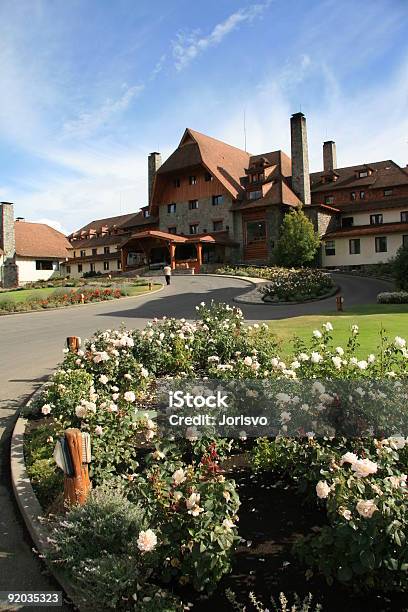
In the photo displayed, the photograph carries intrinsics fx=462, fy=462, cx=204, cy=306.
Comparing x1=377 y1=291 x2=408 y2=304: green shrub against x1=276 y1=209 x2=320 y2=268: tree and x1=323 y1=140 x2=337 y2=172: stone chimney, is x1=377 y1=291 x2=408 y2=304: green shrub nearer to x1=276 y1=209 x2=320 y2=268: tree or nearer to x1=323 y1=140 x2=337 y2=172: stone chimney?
x1=276 y1=209 x2=320 y2=268: tree

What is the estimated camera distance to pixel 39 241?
54.4 m

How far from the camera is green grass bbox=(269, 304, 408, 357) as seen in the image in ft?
32.3

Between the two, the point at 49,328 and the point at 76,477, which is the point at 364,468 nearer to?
the point at 76,477

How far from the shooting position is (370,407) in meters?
4.16

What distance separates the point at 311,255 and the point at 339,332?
25.6m

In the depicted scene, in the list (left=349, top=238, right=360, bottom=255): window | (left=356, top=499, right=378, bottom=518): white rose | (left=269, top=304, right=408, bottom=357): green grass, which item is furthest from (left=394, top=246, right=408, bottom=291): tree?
(left=356, top=499, right=378, bottom=518): white rose

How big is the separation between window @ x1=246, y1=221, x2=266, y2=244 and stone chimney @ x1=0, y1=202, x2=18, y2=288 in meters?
24.6

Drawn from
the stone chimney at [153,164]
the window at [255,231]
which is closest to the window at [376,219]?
the window at [255,231]

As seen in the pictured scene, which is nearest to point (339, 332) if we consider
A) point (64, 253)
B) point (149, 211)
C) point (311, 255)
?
point (311, 255)

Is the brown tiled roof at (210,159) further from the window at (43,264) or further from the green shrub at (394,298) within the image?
the green shrub at (394,298)

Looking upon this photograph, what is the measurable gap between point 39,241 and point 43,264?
3290 mm

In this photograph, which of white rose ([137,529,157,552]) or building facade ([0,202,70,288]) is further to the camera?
building facade ([0,202,70,288])

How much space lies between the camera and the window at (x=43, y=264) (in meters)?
52.1

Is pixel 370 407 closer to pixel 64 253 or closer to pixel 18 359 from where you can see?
pixel 18 359
